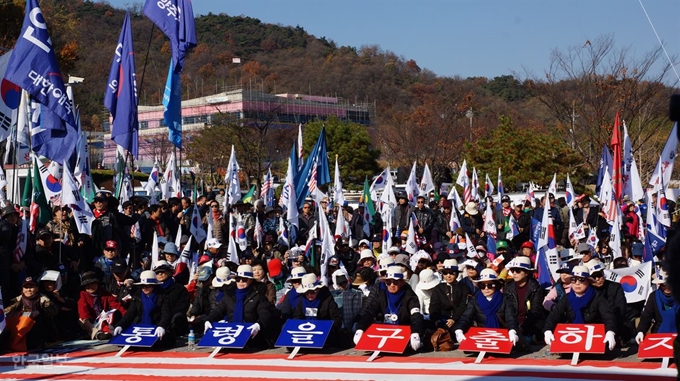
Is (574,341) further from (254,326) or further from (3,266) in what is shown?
(3,266)

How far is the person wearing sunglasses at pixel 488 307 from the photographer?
35.2 ft

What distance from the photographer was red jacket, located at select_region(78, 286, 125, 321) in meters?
12.0

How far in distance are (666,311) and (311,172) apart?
9113 millimetres

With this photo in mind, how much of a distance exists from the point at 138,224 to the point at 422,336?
6.67m

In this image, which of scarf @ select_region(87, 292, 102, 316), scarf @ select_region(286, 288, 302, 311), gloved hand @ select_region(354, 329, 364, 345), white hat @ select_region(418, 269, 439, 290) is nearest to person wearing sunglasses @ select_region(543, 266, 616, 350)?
white hat @ select_region(418, 269, 439, 290)

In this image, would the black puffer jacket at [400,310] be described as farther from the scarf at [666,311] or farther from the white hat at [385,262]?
the scarf at [666,311]

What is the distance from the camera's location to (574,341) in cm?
1013

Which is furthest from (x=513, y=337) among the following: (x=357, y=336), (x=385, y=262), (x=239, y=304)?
(x=239, y=304)

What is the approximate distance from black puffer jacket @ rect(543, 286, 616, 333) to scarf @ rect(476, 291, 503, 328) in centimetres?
54

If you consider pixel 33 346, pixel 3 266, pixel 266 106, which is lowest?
pixel 33 346

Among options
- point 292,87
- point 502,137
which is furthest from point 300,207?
point 292,87

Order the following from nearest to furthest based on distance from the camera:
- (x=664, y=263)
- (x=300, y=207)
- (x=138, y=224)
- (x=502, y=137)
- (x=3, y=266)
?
1. (x=664, y=263)
2. (x=3, y=266)
3. (x=138, y=224)
4. (x=300, y=207)
5. (x=502, y=137)

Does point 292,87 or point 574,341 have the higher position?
point 292,87

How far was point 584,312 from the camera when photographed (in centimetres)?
1058
